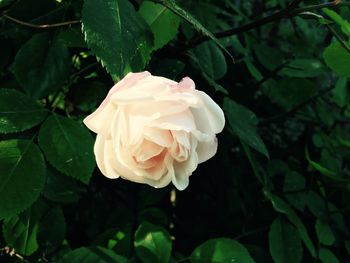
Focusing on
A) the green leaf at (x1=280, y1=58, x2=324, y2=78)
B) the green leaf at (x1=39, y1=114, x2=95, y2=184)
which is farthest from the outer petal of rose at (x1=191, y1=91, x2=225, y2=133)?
the green leaf at (x1=280, y1=58, x2=324, y2=78)

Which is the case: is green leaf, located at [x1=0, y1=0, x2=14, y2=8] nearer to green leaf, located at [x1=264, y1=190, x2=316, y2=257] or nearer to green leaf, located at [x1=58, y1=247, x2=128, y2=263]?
green leaf, located at [x1=58, y1=247, x2=128, y2=263]

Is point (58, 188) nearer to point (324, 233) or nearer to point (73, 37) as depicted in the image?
point (73, 37)

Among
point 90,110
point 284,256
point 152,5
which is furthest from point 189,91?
point 284,256

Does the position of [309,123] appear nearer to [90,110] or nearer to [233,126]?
[233,126]

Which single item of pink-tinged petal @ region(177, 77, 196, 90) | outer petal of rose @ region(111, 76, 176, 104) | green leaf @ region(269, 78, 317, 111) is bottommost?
green leaf @ region(269, 78, 317, 111)

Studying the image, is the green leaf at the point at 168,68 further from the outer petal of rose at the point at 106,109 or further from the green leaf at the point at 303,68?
the green leaf at the point at 303,68
